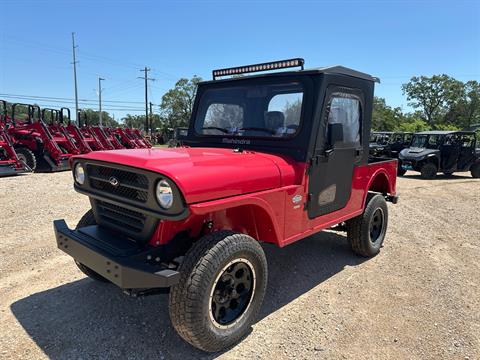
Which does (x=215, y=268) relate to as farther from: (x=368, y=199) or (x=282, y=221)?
(x=368, y=199)

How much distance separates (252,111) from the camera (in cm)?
389

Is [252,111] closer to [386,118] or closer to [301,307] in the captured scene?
[301,307]

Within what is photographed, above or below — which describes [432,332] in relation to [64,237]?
below

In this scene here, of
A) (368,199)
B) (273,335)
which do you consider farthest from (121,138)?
(273,335)

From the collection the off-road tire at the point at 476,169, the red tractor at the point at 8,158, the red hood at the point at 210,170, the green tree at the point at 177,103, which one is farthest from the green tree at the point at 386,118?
the red hood at the point at 210,170

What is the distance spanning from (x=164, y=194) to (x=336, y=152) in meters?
2.10

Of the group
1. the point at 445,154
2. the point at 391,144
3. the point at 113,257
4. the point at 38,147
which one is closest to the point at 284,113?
the point at 113,257

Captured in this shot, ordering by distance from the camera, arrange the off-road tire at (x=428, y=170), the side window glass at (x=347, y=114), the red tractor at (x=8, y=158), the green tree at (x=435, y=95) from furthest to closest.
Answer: the green tree at (x=435, y=95) < the off-road tire at (x=428, y=170) < the red tractor at (x=8, y=158) < the side window glass at (x=347, y=114)

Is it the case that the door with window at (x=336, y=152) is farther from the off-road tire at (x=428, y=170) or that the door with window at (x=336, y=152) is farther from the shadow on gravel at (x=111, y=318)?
the off-road tire at (x=428, y=170)

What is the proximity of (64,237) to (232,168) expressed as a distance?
4.94 feet

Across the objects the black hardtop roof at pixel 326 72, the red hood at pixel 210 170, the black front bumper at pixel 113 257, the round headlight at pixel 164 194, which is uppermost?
the black hardtop roof at pixel 326 72

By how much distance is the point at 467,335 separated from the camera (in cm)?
311

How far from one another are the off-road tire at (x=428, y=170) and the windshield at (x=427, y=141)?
1410 mm

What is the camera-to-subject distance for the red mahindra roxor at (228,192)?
2514mm
